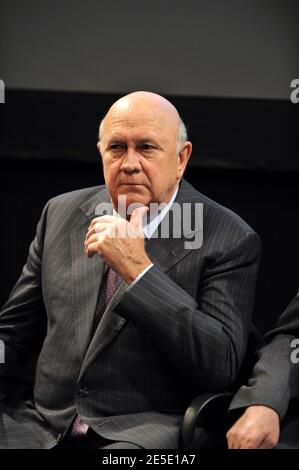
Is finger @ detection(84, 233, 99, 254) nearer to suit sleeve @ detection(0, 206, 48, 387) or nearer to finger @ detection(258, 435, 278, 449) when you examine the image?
suit sleeve @ detection(0, 206, 48, 387)

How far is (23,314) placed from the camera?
8.78 feet

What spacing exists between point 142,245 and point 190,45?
4.04 feet

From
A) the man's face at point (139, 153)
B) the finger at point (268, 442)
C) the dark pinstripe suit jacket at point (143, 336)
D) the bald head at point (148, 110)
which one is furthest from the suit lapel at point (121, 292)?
the finger at point (268, 442)

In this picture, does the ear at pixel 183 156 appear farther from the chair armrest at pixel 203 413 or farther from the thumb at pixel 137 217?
the chair armrest at pixel 203 413

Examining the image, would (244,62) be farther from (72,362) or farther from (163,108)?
(72,362)

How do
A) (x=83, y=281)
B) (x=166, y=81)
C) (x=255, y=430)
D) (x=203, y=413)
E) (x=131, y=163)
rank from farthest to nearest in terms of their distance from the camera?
1. (x=166, y=81)
2. (x=83, y=281)
3. (x=131, y=163)
4. (x=203, y=413)
5. (x=255, y=430)

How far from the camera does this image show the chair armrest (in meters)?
2.21

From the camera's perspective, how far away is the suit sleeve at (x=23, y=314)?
2.66m

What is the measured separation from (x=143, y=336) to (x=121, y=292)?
5.8 inches

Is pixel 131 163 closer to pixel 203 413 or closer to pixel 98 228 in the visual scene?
pixel 98 228

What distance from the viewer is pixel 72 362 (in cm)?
242

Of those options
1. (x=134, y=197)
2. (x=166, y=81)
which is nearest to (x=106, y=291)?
(x=134, y=197)
